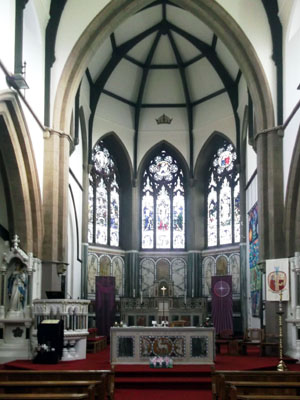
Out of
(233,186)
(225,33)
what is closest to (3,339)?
(225,33)

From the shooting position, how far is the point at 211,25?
1938 cm

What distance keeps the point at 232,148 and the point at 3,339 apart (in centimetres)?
1496

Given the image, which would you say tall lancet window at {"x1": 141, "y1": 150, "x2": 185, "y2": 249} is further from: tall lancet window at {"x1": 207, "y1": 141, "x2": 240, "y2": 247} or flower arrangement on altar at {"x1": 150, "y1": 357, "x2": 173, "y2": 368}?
flower arrangement on altar at {"x1": 150, "y1": 357, "x2": 173, "y2": 368}

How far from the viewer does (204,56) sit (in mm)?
26375

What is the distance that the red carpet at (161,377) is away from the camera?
11.6 meters

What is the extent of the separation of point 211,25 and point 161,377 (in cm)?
1120

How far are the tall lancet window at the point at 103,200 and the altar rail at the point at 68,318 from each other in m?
10.8

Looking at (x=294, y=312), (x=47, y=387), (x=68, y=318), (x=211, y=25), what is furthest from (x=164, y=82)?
(x=47, y=387)

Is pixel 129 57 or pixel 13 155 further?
pixel 129 57

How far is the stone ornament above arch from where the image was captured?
733 inches

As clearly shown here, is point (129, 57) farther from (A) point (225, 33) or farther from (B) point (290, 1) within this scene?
(B) point (290, 1)

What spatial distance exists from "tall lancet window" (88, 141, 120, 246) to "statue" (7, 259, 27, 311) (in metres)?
10.7

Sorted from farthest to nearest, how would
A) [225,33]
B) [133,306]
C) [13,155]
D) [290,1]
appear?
[133,306], [225,33], [290,1], [13,155]

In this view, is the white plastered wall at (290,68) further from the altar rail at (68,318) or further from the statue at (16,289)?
the statue at (16,289)
